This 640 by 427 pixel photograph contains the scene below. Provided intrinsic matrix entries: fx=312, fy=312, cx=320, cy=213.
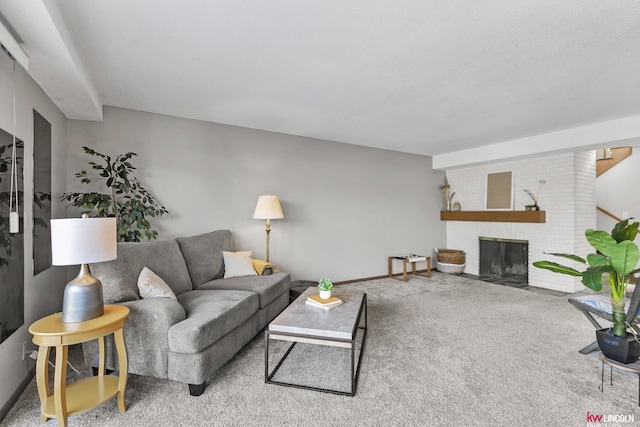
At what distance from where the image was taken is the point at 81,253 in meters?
1.82

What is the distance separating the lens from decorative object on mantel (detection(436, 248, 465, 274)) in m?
6.00

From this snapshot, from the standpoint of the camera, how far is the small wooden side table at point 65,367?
1684 millimetres

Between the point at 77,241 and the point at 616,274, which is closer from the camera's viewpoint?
the point at 77,241

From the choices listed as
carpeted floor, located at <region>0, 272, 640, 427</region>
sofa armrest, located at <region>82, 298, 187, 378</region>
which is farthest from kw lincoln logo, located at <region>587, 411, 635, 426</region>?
sofa armrest, located at <region>82, 298, 187, 378</region>

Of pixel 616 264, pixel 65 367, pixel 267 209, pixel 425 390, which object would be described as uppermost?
pixel 267 209

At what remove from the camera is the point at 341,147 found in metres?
5.24

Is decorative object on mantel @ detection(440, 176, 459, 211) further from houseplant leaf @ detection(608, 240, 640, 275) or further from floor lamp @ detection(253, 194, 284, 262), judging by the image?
houseplant leaf @ detection(608, 240, 640, 275)

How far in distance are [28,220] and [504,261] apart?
21.4 feet

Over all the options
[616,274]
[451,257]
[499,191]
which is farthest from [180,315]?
[499,191]

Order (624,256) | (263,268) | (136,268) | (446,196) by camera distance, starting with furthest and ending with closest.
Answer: (446,196) → (263,268) → (136,268) → (624,256)

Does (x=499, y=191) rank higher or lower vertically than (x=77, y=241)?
higher

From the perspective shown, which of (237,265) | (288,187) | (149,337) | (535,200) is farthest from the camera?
(535,200)

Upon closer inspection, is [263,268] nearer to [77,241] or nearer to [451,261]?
[77,241]

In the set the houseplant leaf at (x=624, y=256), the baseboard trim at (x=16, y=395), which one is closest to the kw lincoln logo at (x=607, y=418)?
the houseplant leaf at (x=624, y=256)
